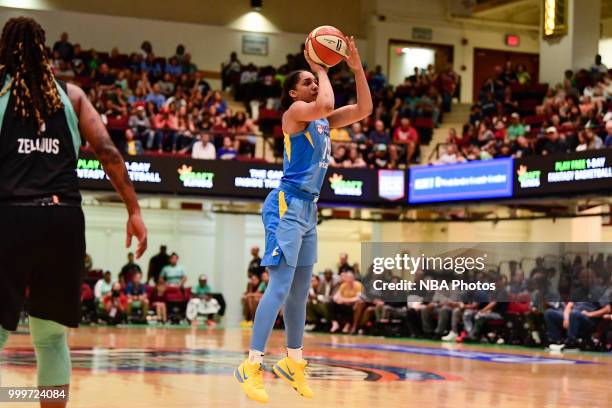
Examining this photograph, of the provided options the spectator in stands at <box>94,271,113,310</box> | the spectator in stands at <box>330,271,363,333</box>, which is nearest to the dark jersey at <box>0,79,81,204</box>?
the spectator in stands at <box>330,271,363,333</box>

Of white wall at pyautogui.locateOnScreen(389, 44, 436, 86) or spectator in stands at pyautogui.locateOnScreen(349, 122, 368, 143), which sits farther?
white wall at pyautogui.locateOnScreen(389, 44, 436, 86)

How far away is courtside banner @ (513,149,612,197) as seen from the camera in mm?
17703

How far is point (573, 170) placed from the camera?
18.3 metres

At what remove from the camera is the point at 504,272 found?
15.0 m

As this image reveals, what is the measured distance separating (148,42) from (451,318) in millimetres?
14339

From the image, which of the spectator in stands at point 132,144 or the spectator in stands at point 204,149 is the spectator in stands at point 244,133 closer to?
the spectator in stands at point 204,149

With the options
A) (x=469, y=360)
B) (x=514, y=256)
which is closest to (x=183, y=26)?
(x=514, y=256)

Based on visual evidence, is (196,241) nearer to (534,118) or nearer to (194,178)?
(194,178)

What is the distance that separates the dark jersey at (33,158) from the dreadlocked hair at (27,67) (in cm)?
4

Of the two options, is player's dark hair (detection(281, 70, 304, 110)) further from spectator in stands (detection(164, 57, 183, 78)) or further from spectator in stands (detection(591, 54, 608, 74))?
spectator in stands (detection(164, 57, 183, 78))

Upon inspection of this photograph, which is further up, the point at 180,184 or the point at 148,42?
the point at 148,42

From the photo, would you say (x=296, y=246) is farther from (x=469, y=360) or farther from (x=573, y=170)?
(x=573, y=170)

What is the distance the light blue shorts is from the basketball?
0.89 m

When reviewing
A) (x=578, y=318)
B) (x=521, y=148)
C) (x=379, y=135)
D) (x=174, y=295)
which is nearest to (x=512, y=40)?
(x=379, y=135)
